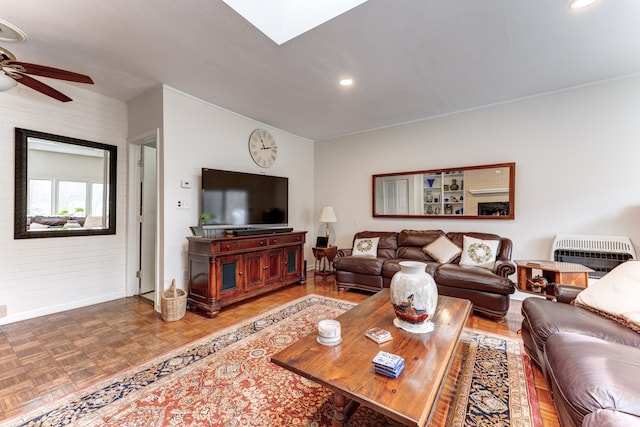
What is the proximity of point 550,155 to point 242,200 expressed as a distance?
405 cm

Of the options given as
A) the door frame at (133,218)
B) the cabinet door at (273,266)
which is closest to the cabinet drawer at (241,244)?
the cabinet door at (273,266)

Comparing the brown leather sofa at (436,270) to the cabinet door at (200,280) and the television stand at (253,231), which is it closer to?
the television stand at (253,231)

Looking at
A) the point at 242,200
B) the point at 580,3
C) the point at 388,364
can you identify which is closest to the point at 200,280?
the point at 242,200

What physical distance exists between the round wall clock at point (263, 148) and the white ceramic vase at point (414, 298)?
3.25m

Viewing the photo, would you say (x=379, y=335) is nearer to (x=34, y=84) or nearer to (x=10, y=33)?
(x=34, y=84)

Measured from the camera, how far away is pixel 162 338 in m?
2.46

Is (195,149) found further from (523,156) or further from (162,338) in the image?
(523,156)

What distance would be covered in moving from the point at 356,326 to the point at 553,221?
319 cm

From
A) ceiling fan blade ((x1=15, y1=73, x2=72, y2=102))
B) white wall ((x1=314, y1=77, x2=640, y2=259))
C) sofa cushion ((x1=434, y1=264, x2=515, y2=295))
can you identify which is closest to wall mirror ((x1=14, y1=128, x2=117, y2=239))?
ceiling fan blade ((x1=15, y1=73, x2=72, y2=102))

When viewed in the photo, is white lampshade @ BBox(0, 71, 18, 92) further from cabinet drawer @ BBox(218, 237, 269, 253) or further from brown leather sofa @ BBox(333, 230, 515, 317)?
brown leather sofa @ BBox(333, 230, 515, 317)

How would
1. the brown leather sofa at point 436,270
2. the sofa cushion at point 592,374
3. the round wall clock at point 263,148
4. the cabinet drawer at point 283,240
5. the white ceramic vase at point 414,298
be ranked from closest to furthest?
1. the sofa cushion at point 592,374
2. the white ceramic vase at point 414,298
3. the brown leather sofa at point 436,270
4. the cabinet drawer at point 283,240
5. the round wall clock at point 263,148

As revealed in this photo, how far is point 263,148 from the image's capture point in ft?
14.5

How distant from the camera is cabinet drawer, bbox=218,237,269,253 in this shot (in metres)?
3.10

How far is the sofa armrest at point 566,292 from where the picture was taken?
205cm
